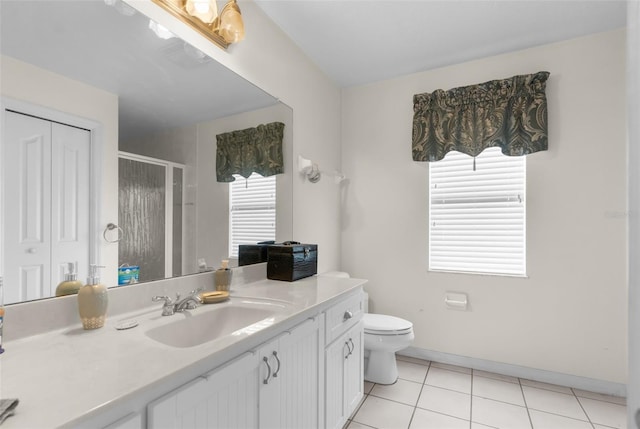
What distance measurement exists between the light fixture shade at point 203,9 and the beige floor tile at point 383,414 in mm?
2439

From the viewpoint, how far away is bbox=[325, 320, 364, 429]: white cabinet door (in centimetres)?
157

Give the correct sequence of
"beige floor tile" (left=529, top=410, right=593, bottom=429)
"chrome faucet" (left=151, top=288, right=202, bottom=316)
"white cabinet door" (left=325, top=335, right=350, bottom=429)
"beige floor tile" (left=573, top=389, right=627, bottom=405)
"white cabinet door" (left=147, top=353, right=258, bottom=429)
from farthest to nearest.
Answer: "beige floor tile" (left=573, top=389, right=627, bottom=405) < "beige floor tile" (left=529, top=410, right=593, bottom=429) < "white cabinet door" (left=325, top=335, right=350, bottom=429) < "chrome faucet" (left=151, top=288, right=202, bottom=316) < "white cabinet door" (left=147, top=353, right=258, bottom=429)

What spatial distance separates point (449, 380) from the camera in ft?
7.84

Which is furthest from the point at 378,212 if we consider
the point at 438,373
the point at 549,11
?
the point at 549,11

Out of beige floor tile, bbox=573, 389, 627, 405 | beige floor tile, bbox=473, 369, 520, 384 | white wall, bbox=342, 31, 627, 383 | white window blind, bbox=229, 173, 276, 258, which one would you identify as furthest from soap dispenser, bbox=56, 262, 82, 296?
beige floor tile, bbox=573, 389, 627, 405

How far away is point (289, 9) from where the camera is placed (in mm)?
2014

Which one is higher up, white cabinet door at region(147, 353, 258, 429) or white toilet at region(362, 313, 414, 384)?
white cabinet door at region(147, 353, 258, 429)

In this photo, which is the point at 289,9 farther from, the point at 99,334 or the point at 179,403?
the point at 179,403

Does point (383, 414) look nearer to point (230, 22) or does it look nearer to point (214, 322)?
point (214, 322)

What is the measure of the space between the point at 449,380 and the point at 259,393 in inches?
75.8

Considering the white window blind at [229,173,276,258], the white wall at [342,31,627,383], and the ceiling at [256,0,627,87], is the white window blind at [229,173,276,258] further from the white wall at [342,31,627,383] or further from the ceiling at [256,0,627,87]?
the white wall at [342,31,627,383]

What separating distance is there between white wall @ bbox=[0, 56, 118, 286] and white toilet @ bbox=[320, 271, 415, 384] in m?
1.75

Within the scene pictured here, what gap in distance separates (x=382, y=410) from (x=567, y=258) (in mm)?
1789

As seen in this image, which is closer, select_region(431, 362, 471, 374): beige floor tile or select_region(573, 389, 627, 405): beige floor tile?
select_region(573, 389, 627, 405): beige floor tile
